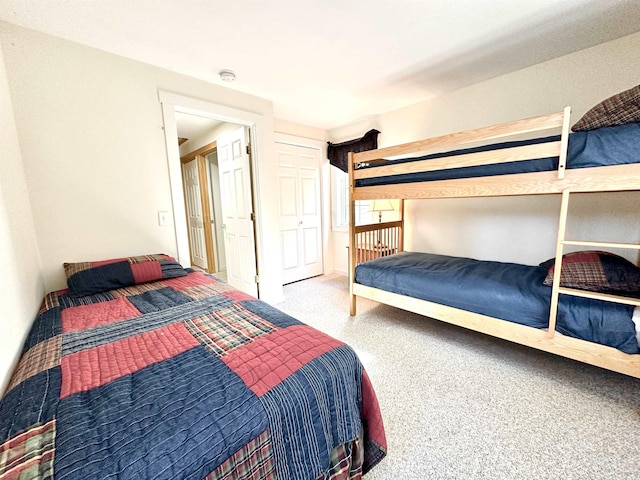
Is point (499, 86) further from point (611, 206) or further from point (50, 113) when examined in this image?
point (50, 113)

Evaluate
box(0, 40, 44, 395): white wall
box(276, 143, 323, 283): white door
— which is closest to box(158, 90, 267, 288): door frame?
box(0, 40, 44, 395): white wall

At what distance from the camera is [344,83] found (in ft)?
8.11

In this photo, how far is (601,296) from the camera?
4.37ft

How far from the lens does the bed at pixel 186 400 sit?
586mm

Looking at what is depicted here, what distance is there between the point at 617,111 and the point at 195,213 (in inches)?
196

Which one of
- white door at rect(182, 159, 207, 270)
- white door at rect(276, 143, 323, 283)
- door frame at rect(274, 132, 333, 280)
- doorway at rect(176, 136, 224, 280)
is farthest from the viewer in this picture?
white door at rect(182, 159, 207, 270)

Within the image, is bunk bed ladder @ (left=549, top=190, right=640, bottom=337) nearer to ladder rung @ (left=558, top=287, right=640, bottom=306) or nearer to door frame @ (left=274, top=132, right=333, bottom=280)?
ladder rung @ (left=558, top=287, right=640, bottom=306)

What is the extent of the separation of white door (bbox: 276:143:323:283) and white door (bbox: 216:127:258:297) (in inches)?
25.2

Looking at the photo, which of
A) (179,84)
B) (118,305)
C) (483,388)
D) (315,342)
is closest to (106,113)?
(179,84)

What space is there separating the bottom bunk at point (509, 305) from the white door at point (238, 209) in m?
1.33

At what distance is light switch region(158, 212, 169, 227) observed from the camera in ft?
7.19

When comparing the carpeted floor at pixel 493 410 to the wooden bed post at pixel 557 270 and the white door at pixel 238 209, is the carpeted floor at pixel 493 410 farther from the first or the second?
the white door at pixel 238 209

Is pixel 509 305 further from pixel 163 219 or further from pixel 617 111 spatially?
pixel 163 219

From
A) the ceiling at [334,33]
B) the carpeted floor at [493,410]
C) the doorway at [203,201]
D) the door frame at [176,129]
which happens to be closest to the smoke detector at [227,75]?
the ceiling at [334,33]
